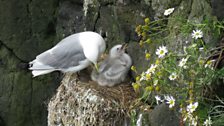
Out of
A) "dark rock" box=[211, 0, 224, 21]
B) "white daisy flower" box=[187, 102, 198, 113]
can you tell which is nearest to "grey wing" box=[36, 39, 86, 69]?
"dark rock" box=[211, 0, 224, 21]

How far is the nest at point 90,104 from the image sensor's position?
405 cm

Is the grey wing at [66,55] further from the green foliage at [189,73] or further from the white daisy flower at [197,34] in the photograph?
the white daisy flower at [197,34]

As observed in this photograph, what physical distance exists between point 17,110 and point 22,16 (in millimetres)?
893

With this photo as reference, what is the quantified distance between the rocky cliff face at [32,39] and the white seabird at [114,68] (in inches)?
15.5

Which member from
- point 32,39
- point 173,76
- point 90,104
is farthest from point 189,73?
point 32,39

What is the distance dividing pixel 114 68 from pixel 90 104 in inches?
12.9

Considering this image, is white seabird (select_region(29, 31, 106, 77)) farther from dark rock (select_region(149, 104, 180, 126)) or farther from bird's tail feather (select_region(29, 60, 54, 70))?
dark rock (select_region(149, 104, 180, 126))

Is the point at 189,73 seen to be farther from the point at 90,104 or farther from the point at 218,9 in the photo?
the point at 90,104

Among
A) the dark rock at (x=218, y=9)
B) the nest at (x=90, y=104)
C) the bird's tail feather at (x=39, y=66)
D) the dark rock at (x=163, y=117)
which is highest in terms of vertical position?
the dark rock at (x=218, y=9)

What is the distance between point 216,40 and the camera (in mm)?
3324

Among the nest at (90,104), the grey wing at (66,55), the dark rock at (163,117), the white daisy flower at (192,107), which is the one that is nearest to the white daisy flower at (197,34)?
the white daisy flower at (192,107)

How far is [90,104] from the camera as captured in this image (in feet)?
13.5

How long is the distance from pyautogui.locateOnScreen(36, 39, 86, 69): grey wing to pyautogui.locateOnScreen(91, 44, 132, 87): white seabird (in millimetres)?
173

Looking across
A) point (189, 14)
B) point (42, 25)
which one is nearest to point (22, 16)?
point (42, 25)
